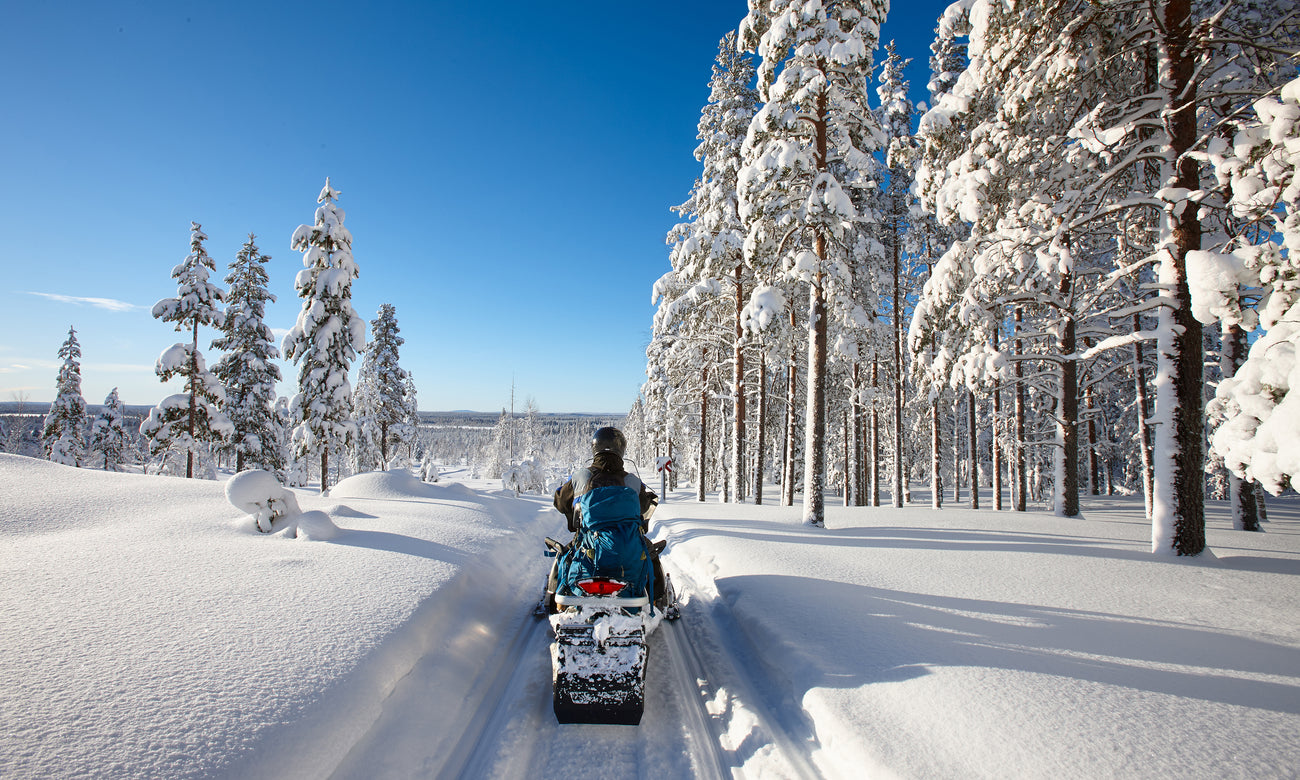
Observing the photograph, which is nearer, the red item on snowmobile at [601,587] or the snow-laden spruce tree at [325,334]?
the red item on snowmobile at [601,587]

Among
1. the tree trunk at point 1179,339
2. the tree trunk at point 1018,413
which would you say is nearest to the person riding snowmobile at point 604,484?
the tree trunk at point 1179,339

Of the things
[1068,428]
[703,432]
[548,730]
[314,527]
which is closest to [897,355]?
[1068,428]

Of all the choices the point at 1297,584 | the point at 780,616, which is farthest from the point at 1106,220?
the point at 780,616

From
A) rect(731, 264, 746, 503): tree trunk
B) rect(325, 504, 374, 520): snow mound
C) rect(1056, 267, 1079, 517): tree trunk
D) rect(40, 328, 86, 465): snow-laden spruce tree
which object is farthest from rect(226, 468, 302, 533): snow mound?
rect(40, 328, 86, 465): snow-laden spruce tree

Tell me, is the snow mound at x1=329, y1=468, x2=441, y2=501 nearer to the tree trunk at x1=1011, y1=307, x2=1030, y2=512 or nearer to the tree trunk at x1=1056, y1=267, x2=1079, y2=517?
the tree trunk at x1=1056, y1=267, x2=1079, y2=517

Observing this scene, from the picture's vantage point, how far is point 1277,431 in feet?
Result: 9.55

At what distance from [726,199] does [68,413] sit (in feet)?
150

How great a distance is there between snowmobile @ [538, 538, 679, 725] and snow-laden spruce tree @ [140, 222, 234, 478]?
→ 25551 mm

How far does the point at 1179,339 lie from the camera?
23.6 ft

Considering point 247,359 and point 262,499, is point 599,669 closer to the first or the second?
point 262,499

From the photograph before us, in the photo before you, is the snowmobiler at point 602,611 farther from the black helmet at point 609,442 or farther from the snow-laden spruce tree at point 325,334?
the snow-laden spruce tree at point 325,334

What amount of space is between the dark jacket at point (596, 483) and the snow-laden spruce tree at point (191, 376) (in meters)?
24.7

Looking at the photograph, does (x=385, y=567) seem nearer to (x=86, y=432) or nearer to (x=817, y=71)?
(x=817, y=71)

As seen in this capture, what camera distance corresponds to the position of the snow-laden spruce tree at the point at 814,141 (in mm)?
10820
